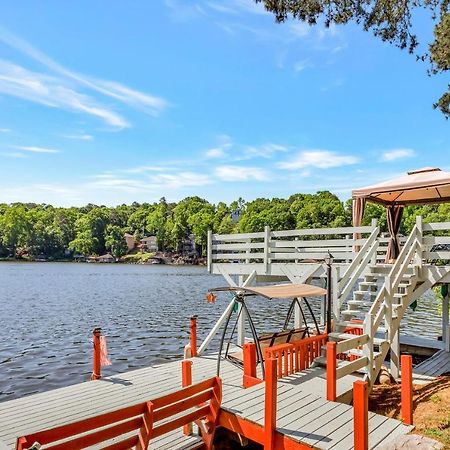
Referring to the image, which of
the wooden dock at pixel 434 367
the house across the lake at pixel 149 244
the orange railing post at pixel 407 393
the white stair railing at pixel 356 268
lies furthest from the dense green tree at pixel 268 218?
the orange railing post at pixel 407 393

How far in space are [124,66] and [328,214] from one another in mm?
73181

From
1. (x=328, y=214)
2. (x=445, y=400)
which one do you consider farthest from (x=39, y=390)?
(x=328, y=214)

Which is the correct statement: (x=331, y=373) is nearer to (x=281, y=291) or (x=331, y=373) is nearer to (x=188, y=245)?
(x=281, y=291)

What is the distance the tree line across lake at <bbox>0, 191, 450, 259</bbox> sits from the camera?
87.8m

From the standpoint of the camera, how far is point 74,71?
16.9 m

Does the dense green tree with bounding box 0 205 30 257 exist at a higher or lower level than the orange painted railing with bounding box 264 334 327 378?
higher

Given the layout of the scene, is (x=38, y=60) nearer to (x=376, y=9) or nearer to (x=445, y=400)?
(x=376, y=9)

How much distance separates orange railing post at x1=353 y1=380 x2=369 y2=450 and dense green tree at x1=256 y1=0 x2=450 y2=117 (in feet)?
23.4

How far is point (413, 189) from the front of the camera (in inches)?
431

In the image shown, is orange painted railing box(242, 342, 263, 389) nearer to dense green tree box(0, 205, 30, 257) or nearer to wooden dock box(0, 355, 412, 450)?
wooden dock box(0, 355, 412, 450)

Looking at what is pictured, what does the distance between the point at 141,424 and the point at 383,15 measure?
894 cm

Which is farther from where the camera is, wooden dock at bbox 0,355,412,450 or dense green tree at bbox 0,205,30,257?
dense green tree at bbox 0,205,30,257

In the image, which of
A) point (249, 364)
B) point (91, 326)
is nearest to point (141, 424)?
point (249, 364)

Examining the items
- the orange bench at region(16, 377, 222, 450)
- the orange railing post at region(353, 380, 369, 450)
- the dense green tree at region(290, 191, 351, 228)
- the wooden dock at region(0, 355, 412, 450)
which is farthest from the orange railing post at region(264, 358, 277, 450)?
the dense green tree at region(290, 191, 351, 228)
